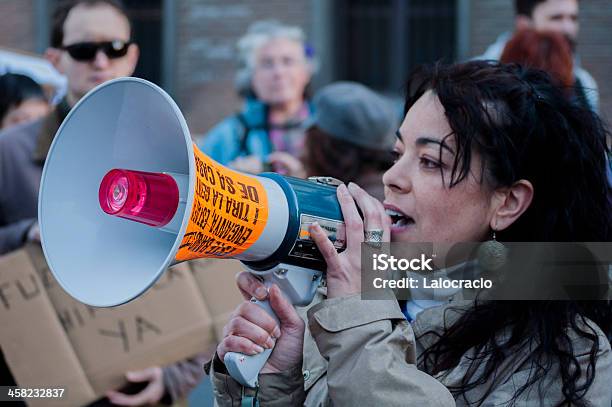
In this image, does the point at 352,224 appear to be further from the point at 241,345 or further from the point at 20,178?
the point at 20,178

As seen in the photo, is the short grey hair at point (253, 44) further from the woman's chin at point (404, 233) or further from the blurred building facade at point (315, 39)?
the blurred building facade at point (315, 39)

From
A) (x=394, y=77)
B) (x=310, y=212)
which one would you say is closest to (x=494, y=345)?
(x=310, y=212)

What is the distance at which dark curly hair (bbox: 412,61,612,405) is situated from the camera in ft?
6.37

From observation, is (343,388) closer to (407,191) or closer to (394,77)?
(407,191)

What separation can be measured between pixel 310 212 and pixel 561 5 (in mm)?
2795

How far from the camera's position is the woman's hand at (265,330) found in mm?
1873

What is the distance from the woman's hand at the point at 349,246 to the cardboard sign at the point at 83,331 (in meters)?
1.13

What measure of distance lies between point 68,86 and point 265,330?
1886 millimetres

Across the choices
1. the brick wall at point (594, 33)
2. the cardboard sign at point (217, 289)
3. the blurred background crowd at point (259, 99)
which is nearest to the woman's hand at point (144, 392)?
the blurred background crowd at point (259, 99)

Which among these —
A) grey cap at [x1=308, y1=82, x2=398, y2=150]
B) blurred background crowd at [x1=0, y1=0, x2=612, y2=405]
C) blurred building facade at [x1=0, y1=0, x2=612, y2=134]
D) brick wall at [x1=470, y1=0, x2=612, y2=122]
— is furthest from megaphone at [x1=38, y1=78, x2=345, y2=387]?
blurred building facade at [x1=0, y1=0, x2=612, y2=134]

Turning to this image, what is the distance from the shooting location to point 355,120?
333 centimetres

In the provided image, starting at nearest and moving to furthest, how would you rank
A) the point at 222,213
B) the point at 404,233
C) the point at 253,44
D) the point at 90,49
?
the point at 222,213 → the point at 404,233 → the point at 90,49 → the point at 253,44

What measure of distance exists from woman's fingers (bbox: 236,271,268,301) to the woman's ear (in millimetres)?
564

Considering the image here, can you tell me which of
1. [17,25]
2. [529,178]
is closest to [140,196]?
[529,178]
